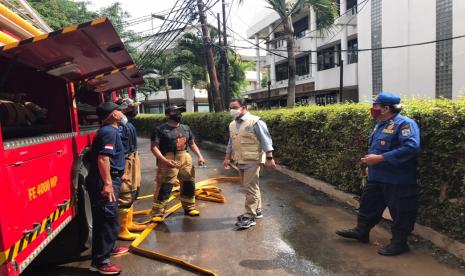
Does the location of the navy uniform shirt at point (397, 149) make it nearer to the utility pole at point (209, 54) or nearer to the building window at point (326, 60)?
the utility pole at point (209, 54)

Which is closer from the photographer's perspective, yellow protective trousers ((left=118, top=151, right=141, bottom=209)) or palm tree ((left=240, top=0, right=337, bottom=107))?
yellow protective trousers ((left=118, top=151, right=141, bottom=209))

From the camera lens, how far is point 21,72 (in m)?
4.47

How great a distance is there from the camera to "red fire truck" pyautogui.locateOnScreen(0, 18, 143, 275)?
284cm

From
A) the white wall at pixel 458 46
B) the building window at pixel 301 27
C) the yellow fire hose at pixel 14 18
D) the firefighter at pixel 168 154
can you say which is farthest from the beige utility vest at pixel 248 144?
the building window at pixel 301 27

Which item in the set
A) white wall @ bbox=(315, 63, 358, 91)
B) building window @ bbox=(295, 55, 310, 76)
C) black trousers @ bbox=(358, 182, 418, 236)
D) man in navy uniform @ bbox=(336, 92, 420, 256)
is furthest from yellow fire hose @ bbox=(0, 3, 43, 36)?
building window @ bbox=(295, 55, 310, 76)

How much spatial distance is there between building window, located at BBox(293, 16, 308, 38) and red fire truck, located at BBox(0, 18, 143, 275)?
29087mm

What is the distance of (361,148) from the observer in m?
6.08

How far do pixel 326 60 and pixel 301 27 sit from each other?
5.49 metres

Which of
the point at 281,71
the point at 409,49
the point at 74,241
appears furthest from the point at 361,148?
the point at 281,71

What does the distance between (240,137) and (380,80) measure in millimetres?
16710

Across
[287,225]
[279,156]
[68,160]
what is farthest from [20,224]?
[279,156]

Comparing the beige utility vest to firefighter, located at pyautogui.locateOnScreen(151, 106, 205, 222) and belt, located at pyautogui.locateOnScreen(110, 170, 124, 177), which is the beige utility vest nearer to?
firefighter, located at pyautogui.locateOnScreen(151, 106, 205, 222)

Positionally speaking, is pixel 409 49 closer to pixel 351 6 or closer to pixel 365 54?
pixel 365 54

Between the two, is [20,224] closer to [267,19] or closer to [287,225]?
[287,225]
